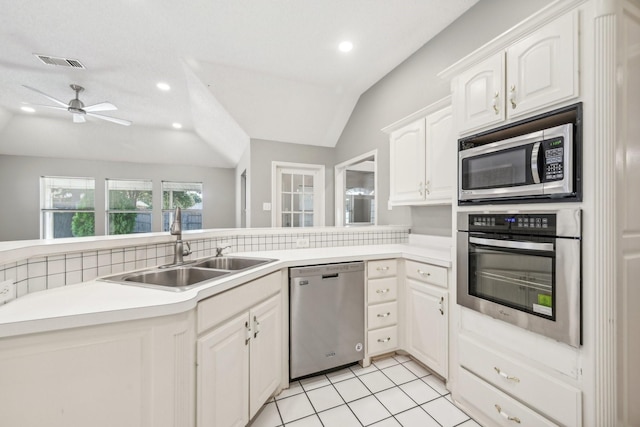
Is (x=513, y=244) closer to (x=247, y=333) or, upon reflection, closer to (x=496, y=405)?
(x=496, y=405)

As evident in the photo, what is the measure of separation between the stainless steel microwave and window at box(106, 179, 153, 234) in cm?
701

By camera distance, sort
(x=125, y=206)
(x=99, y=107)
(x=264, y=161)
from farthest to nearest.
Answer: (x=125, y=206) < (x=264, y=161) < (x=99, y=107)

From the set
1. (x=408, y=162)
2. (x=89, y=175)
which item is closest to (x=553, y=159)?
(x=408, y=162)

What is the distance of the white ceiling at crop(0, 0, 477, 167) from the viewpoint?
229cm

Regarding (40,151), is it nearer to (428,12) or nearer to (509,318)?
(428,12)

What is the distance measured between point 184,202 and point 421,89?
6.18 metres

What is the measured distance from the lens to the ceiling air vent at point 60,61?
300 cm

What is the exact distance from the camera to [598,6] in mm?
1061

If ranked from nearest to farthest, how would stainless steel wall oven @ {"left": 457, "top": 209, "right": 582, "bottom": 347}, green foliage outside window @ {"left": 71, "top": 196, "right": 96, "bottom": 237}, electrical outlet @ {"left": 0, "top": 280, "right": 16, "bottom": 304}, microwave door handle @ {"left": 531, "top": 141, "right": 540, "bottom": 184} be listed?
electrical outlet @ {"left": 0, "top": 280, "right": 16, "bottom": 304} → stainless steel wall oven @ {"left": 457, "top": 209, "right": 582, "bottom": 347} → microwave door handle @ {"left": 531, "top": 141, "right": 540, "bottom": 184} → green foliage outside window @ {"left": 71, "top": 196, "right": 96, "bottom": 237}

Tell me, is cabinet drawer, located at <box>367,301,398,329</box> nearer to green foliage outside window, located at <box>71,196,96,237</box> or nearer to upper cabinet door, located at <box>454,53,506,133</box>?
upper cabinet door, located at <box>454,53,506,133</box>

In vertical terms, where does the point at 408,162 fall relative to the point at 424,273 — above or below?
above

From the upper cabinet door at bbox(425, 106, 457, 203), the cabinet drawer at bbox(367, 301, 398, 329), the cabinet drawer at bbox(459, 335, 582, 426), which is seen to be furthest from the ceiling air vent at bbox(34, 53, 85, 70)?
the cabinet drawer at bbox(459, 335, 582, 426)

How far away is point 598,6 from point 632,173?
704 mm

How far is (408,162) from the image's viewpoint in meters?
2.39
